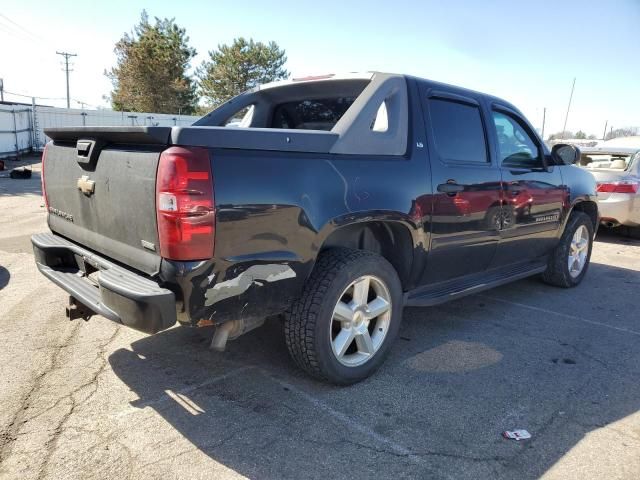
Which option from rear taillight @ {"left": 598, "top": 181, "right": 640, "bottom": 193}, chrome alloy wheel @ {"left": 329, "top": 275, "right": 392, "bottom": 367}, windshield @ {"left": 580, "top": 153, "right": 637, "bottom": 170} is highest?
windshield @ {"left": 580, "top": 153, "right": 637, "bottom": 170}

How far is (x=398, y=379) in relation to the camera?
3.31 metres

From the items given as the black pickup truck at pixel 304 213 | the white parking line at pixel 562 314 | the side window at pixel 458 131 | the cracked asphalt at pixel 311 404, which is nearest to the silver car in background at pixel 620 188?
the white parking line at pixel 562 314

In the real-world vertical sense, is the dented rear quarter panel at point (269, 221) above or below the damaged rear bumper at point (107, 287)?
above

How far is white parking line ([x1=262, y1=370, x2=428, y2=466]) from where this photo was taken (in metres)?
2.52

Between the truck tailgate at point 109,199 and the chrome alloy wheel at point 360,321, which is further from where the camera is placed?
the chrome alloy wheel at point 360,321

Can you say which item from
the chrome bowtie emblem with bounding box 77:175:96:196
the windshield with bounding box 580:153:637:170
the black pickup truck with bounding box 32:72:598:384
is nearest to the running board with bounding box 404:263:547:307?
the black pickup truck with bounding box 32:72:598:384

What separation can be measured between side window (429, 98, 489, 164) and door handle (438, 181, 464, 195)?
195mm

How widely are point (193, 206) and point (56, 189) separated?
1.66 m

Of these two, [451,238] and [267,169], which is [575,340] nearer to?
[451,238]

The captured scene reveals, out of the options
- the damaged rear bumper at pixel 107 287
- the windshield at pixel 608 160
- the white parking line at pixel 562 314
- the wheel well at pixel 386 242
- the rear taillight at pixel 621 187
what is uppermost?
the windshield at pixel 608 160

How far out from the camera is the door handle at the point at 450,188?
140 inches

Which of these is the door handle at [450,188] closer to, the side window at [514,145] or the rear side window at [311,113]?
the side window at [514,145]

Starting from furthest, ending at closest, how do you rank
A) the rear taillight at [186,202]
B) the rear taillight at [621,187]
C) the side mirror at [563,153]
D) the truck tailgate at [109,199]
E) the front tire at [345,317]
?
the rear taillight at [621,187]
the side mirror at [563,153]
the front tire at [345,317]
the truck tailgate at [109,199]
the rear taillight at [186,202]

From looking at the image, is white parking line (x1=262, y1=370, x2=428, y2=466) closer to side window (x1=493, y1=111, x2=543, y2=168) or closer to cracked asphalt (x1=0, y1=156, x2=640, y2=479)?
cracked asphalt (x1=0, y1=156, x2=640, y2=479)
